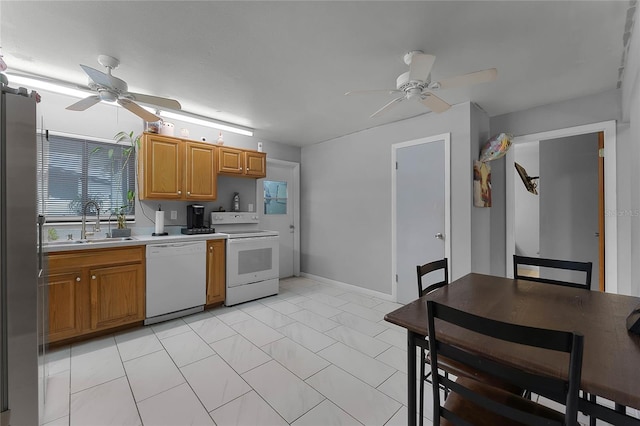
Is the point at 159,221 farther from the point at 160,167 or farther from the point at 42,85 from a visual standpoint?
the point at 42,85

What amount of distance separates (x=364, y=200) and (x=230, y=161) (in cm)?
209

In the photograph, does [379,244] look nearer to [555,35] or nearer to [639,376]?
[555,35]

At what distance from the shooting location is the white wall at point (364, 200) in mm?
3109

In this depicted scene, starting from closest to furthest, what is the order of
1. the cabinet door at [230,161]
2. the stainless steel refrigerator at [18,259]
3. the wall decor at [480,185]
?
the stainless steel refrigerator at [18,259] < the wall decor at [480,185] < the cabinet door at [230,161]

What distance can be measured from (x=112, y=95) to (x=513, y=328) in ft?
10.3

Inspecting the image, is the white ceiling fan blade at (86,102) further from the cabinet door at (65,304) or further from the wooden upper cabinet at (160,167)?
the cabinet door at (65,304)

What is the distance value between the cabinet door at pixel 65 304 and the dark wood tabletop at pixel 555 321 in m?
2.86

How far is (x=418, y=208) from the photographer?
A: 350cm

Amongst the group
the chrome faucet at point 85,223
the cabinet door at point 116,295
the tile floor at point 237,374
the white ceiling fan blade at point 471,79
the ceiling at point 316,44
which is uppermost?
the ceiling at point 316,44

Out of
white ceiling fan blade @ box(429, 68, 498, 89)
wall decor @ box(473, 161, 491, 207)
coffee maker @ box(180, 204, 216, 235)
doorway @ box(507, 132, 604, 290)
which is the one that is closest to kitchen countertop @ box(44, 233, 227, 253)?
coffee maker @ box(180, 204, 216, 235)

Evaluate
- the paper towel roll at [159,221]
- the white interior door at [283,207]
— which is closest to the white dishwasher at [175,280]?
the paper towel roll at [159,221]

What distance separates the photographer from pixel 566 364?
2.92 feet

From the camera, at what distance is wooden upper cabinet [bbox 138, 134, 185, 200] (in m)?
3.16

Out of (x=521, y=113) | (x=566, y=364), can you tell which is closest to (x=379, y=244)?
(x=521, y=113)
